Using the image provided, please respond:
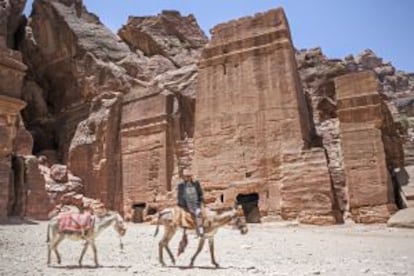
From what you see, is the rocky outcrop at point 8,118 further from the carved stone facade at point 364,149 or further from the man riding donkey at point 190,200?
the carved stone facade at point 364,149

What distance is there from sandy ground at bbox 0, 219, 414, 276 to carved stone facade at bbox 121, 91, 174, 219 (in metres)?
11.0

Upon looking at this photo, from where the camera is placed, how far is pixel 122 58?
35.1 metres

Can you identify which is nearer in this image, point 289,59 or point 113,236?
point 113,236

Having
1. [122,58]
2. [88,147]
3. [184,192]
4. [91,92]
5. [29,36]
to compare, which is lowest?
[184,192]

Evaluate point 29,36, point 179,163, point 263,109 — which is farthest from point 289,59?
point 29,36

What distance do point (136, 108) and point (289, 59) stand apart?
35.4 ft

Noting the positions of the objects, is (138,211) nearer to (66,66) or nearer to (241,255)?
(66,66)

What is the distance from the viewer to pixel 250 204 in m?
22.7

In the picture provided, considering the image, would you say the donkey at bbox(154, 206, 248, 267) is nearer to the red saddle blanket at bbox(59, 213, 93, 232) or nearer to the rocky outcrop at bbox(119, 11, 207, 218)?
the red saddle blanket at bbox(59, 213, 93, 232)

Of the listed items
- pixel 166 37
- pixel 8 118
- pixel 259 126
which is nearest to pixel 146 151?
pixel 259 126

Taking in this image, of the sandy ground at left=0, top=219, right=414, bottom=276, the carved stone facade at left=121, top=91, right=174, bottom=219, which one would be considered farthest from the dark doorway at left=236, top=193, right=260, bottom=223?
the sandy ground at left=0, top=219, right=414, bottom=276

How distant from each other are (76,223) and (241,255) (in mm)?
3793

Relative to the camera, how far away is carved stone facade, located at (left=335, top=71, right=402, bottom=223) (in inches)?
781

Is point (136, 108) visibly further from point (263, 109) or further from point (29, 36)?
point (29, 36)
